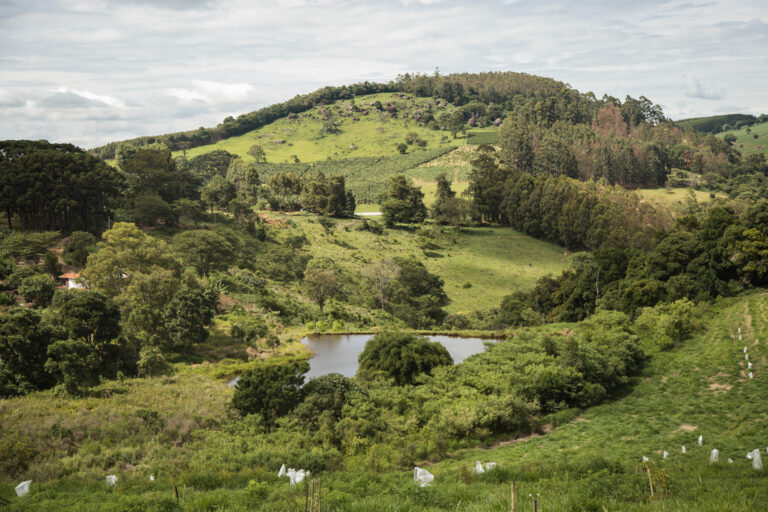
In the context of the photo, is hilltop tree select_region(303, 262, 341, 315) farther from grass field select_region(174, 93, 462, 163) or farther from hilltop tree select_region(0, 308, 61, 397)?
grass field select_region(174, 93, 462, 163)

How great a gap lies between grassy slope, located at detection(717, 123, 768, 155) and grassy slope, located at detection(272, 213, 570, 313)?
12274 centimetres

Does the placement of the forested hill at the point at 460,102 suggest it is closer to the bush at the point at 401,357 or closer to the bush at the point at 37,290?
the bush at the point at 37,290

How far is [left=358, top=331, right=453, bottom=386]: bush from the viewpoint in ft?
86.1

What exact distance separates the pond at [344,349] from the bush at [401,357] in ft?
6.81

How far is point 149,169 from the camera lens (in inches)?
2480

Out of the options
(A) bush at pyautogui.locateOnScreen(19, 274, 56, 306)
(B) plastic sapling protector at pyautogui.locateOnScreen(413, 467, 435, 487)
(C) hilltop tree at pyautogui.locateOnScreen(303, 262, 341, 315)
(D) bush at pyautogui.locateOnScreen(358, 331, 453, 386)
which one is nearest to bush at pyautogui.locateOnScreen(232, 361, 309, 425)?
(D) bush at pyautogui.locateOnScreen(358, 331, 453, 386)

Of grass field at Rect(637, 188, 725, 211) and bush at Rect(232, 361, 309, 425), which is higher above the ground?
grass field at Rect(637, 188, 725, 211)

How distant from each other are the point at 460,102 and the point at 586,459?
566ft

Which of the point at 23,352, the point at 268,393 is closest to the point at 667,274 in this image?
the point at 268,393

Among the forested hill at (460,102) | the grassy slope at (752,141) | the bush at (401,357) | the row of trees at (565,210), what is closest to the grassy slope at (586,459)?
the bush at (401,357)

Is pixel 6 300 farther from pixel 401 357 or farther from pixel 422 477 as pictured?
pixel 422 477

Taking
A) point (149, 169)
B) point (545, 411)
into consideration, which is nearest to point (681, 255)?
point (545, 411)

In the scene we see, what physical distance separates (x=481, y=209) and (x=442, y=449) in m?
67.2

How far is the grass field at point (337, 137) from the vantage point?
130 m
